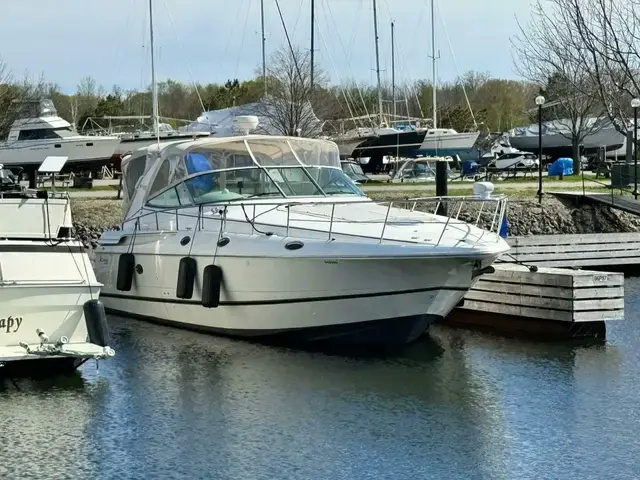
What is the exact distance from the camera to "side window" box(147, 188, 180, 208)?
17047 mm

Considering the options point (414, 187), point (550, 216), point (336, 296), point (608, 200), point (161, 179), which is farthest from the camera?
point (414, 187)

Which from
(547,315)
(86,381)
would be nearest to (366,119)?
(547,315)

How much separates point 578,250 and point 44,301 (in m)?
13.9

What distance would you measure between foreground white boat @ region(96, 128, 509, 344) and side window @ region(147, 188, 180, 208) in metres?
0.02

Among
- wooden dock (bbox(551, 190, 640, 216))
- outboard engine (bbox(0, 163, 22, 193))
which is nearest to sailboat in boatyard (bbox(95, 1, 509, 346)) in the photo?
outboard engine (bbox(0, 163, 22, 193))

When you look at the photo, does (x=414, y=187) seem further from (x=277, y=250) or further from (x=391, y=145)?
(x=277, y=250)

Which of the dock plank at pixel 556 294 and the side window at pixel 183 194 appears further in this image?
the side window at pixel 183 194

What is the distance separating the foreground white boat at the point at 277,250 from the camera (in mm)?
14172

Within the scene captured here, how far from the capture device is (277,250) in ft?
47.5

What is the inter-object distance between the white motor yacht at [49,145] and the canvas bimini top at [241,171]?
28627 millimetres

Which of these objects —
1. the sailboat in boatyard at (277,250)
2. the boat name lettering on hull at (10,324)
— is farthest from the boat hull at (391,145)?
the boat name lettering on hull at (10,324)

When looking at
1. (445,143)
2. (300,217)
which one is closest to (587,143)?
(445,143)

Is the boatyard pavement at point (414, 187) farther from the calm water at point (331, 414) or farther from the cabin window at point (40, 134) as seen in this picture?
the calm water at point (331, 414)

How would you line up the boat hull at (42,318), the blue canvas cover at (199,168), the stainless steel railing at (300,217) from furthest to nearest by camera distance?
the blue canvas cover at (199,168) → the stainless steel railing at (300,217) → the boat hull at (42,318)
